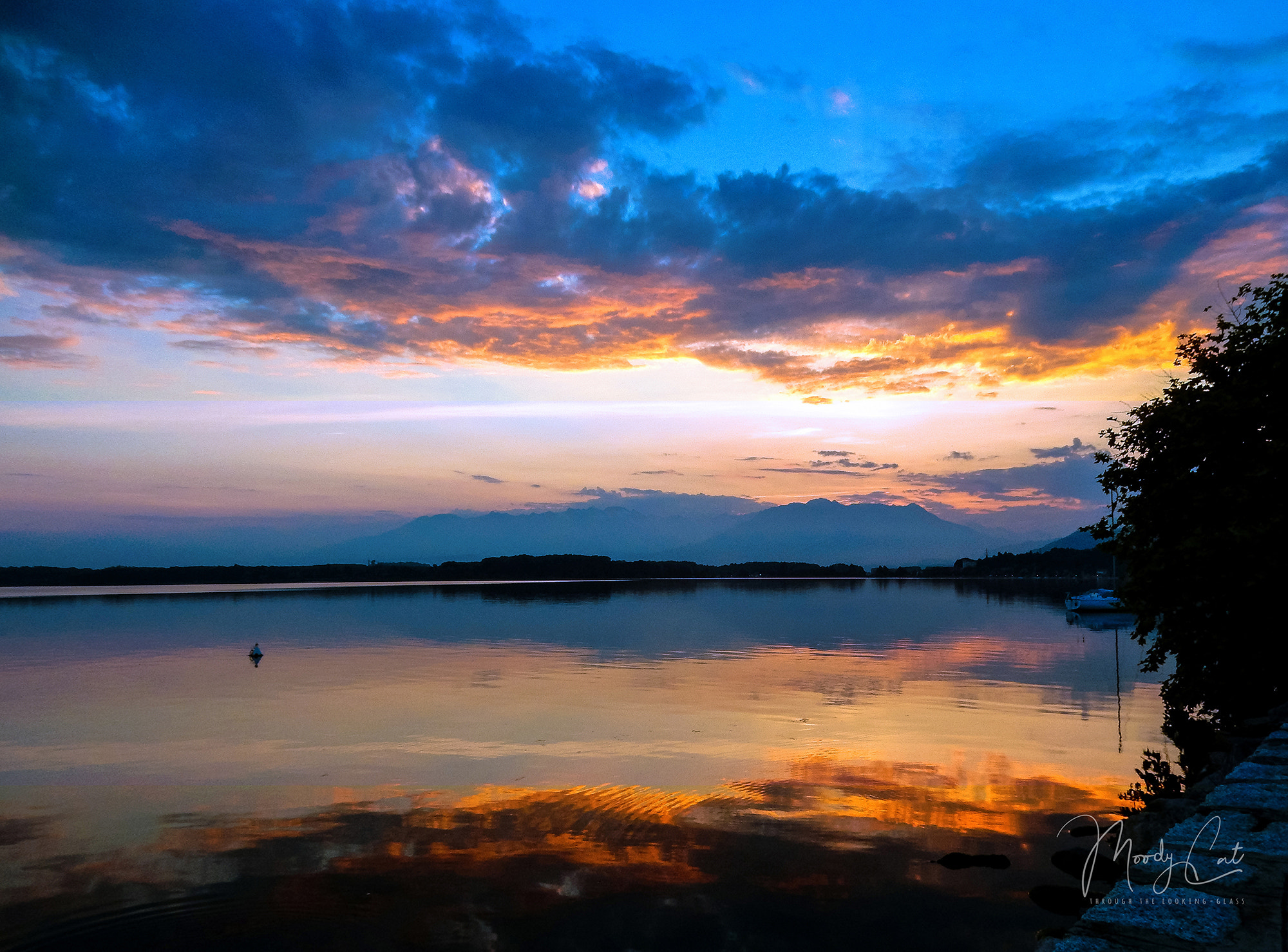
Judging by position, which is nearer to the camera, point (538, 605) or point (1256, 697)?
point (1256, 697)

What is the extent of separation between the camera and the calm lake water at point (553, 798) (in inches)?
424

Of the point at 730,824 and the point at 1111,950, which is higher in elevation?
the point at 1111,950

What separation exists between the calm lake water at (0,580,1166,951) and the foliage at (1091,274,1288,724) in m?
2.85

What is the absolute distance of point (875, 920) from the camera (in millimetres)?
10648

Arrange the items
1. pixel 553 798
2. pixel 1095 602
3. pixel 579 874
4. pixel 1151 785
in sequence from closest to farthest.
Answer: pixel 579 874
pixel 553 798
pixel 1151 785
pixel 1095 602

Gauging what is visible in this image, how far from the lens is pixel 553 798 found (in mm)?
15711

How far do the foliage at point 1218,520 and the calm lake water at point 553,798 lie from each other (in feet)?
9.36

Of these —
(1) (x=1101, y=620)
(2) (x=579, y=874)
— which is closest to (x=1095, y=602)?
(1) (x=1101, y=620)

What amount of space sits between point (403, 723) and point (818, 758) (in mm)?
11847

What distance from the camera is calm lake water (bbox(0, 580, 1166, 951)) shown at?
10.8 metres

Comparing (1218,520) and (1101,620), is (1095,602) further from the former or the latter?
(1218,520)

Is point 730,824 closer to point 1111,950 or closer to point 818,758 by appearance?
point 818,758

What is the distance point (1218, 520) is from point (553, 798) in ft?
56.9

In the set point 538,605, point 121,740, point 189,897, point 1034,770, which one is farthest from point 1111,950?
point 538,605
